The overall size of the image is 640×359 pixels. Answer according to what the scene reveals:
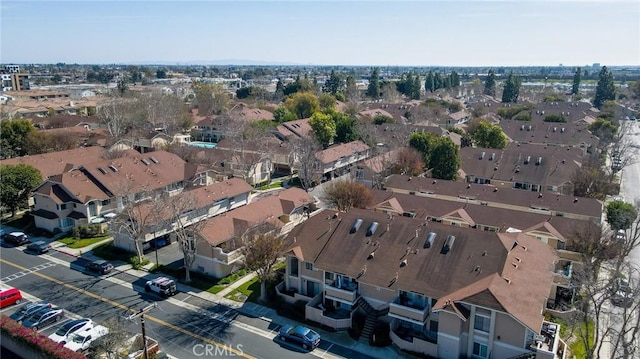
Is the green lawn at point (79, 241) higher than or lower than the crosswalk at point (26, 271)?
higher

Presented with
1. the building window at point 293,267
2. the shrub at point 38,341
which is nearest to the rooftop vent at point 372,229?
the building window at point 293,267

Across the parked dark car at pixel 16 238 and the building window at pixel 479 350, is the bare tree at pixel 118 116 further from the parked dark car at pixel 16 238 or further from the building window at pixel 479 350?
the building window at pixel 479 350

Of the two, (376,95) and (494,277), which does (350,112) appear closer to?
(376,95)

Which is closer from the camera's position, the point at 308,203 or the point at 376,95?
the point at 308,203

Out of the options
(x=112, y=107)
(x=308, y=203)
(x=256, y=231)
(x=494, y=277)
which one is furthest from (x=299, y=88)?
(x=494, y=277)

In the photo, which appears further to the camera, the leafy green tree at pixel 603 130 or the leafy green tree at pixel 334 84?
the leafy green tree at pixel 334 84

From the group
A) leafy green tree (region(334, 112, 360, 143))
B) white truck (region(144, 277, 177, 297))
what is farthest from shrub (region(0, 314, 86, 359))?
leafy green tree (region(334, 112, 360, 143))
